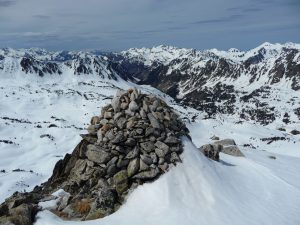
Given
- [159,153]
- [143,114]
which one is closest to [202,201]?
[159,153]

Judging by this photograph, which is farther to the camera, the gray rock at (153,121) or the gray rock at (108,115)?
the gray rock at (108,115)

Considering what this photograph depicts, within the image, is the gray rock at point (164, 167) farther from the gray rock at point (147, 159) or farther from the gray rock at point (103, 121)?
the gray rock at point (103, 121)

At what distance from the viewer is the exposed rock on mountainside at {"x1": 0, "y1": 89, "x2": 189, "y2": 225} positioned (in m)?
18.3

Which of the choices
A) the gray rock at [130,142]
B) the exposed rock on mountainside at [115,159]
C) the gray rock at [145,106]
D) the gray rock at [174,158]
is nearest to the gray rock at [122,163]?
the exposed rock on mountainside at [115,159]

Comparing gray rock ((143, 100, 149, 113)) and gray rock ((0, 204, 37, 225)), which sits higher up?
gray rock ((143, 100, 149, 113))

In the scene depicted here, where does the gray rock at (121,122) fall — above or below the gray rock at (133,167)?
above

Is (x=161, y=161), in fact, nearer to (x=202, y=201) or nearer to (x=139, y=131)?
(x=139, y=131)

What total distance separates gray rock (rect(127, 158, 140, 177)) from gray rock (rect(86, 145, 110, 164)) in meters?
1.20

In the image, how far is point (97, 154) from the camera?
20172mm

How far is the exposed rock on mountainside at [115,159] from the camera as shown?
1828 centimetres

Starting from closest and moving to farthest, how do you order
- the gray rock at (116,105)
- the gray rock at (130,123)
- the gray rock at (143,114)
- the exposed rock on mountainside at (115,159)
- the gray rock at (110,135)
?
1. the exposed rock on mountainside at (115,159)
2. the gray rock at (110,135)
3. the gray rock at (130,123)
4. the gray rock at (143,114)
5. the gray rock at (116,105)

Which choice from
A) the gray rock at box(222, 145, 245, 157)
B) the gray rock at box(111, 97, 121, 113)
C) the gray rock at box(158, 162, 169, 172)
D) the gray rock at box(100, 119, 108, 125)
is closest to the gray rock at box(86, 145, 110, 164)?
the gray rock at box(100, 119, 108, 125)

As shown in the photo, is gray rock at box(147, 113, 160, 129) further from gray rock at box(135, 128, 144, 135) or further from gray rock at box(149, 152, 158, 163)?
gray rock at box(149, 152, 158, 163)

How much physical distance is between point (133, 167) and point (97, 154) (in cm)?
200
